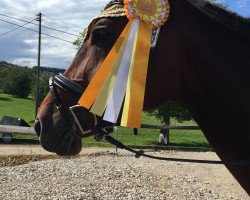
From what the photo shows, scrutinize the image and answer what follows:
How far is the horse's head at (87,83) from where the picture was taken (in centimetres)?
228

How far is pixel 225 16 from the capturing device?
2357 millimetres

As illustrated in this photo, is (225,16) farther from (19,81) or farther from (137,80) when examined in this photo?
(19,81)

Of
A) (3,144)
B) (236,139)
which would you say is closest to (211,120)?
(236,139)

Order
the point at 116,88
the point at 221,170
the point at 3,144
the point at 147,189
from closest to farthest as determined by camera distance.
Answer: the point at 116,88 < the point at 147,189 < the point at 221,170 < the point at 3,144

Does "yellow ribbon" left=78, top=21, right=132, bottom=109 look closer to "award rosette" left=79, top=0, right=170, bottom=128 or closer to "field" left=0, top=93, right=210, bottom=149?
"award rosette" left=79, top=0, right=170, bottom=128

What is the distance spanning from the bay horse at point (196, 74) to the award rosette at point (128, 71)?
4cm

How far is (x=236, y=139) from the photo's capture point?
7.30 ft

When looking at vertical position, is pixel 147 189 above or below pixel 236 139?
below

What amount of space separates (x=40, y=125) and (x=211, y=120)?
3.11ft

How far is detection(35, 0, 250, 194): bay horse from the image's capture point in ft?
7.36

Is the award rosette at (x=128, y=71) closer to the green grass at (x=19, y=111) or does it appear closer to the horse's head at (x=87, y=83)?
the horse's head at (x=87, y=83)

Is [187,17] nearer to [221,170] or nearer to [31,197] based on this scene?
[31,197]

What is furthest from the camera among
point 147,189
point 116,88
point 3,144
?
point 3,144

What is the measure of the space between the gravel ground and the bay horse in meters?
5.84
